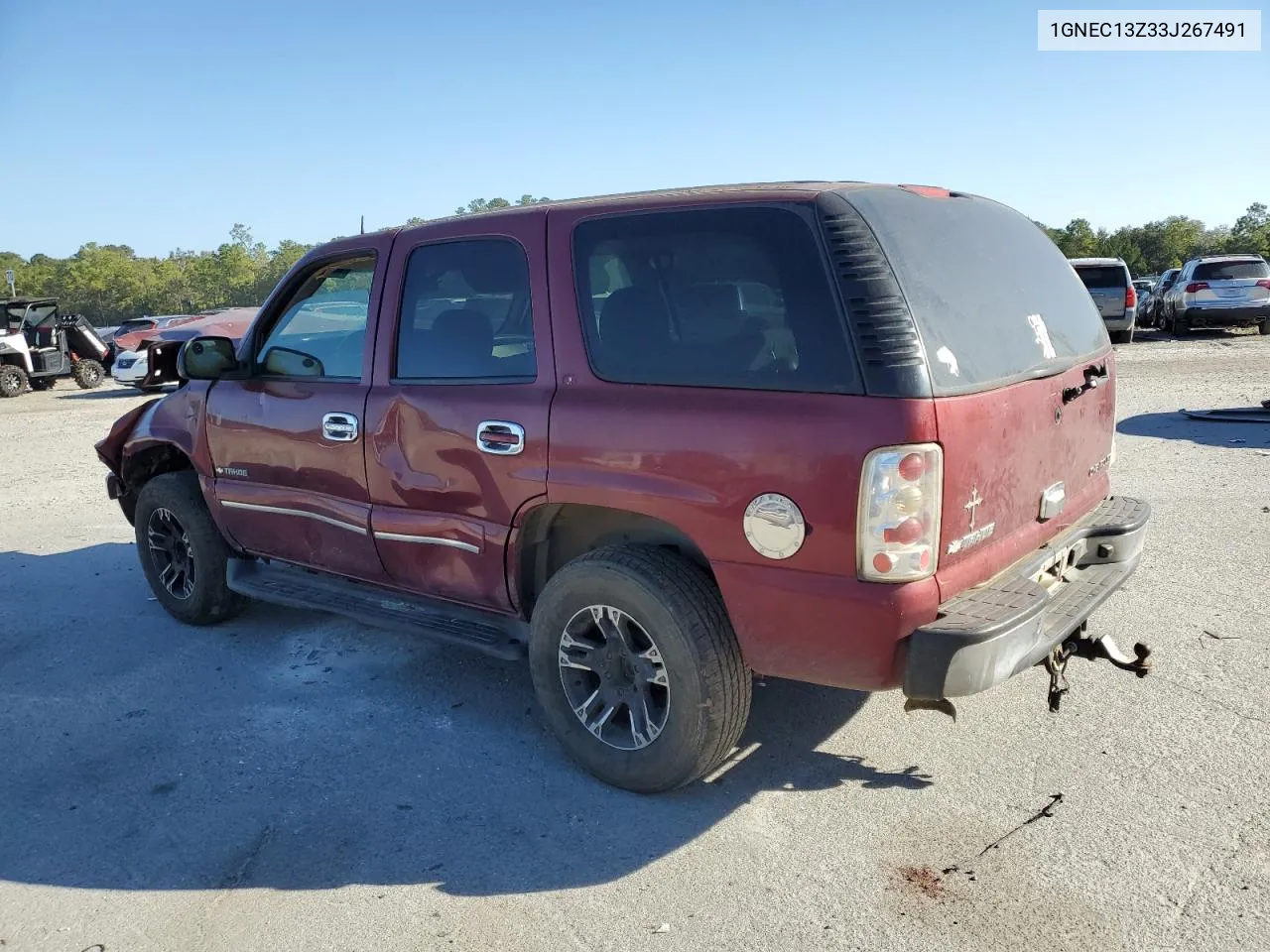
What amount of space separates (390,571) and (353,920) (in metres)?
→ 1.66

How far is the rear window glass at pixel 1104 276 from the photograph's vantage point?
1906 centimetres

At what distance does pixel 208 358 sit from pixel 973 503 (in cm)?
347

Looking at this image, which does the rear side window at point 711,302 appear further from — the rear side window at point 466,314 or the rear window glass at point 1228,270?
the rear window glass at point 1228,270

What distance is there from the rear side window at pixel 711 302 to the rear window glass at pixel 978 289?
26cm

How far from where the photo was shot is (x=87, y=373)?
21.5 meters

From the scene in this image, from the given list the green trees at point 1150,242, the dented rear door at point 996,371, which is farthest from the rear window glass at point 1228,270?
the green trees at point 1150,242

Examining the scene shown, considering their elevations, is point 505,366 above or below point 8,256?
below

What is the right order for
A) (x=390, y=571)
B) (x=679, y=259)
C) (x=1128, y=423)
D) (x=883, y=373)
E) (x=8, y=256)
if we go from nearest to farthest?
(x=883, y=373) < (x=679, y=259) < (x=390, y=571) < (x=1128, y=423) < (x=8, y=256)

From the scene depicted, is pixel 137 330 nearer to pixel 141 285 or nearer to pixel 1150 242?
pixel 141 285

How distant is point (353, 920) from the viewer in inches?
114

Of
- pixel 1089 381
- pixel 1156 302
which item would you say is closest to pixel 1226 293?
pixel 1156 302

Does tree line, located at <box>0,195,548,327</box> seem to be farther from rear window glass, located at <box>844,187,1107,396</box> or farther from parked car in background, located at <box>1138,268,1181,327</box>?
rear window glass, located at <box>844,187,1107,396</box>

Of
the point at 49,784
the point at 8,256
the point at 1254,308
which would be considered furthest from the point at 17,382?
the point at 8,256

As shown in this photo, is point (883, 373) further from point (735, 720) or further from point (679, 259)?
point (735, 720)
